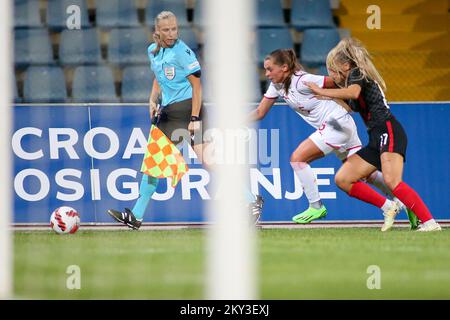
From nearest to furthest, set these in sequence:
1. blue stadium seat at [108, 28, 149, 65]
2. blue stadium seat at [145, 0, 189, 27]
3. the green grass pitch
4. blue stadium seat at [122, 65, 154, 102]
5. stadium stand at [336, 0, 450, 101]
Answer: the green grass pitch, blue stadium seat at [122, 65, 154, 102], stadium stand at [336, 0, 450, 101], blue stadium seat at [108, 28, 149, 65], blue stadium seat at [145, 0, 189, 27]

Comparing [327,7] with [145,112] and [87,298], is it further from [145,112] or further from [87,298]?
[87,298]

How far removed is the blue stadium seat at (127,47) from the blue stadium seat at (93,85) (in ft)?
0.75

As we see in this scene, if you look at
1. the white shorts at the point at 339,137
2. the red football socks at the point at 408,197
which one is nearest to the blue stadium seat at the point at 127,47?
the white shorts at the point at 339,137

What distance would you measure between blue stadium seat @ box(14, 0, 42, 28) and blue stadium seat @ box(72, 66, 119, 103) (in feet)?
1.89

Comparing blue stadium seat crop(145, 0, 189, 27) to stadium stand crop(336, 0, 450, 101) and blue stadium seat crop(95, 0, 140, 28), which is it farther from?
Result: stadium stand crop(336, 0, 450, 101)

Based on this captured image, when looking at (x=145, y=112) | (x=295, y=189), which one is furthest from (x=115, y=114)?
(x=295, y=189)

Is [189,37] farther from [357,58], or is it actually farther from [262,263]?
[262,263]

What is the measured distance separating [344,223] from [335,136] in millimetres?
788

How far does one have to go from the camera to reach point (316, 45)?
955 cm

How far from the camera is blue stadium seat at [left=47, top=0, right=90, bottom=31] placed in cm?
905

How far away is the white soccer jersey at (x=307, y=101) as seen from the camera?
323 inches

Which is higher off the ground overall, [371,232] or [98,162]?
[98,162]

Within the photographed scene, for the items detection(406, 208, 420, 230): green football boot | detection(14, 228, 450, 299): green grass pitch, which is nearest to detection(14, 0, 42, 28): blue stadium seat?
detection(14, 228, 450, 299): green grass pitch

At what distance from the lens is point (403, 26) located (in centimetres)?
1011
